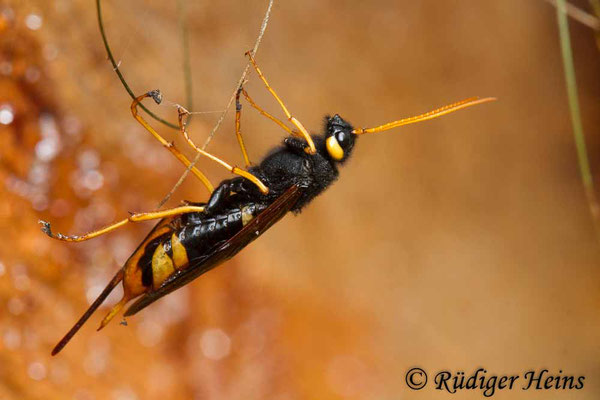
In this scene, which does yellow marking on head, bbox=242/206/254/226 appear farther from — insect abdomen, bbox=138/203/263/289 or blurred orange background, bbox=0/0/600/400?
blurred orange background, bbox=0/0/600/400

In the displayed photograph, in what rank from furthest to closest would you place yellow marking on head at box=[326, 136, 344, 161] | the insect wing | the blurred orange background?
the blurred orange background
yellow marking on head at box=[326, 136, 344, 161]
the insect wing

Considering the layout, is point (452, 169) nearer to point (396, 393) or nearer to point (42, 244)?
point (396, 393)

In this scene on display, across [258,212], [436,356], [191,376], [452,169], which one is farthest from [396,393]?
[258,212]

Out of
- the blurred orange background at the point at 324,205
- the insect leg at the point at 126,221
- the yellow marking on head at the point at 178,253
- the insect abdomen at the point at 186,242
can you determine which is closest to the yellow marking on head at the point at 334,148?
the insect abdomen at the point at 186,242

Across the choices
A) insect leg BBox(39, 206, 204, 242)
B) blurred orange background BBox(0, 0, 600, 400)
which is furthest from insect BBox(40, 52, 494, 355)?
blurred orange background BBox(0, 0, 600, 400)

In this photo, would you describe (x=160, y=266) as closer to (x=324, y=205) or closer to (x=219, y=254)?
(x=219, y=254)

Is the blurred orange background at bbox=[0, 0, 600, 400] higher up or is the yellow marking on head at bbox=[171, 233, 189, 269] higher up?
the blurred orange background at bbox=[0, 0, 600, 400]

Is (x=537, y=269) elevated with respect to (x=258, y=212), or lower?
elevated

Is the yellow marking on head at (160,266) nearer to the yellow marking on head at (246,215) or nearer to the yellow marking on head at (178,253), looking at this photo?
the yellow marking on head at (178,253)
